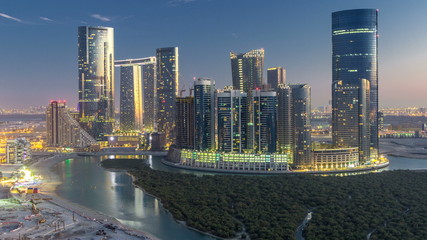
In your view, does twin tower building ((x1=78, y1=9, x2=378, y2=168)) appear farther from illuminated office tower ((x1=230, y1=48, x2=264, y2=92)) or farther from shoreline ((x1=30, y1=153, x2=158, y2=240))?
shoreline ((x1=30, y1=153, x2=158, y2=240))

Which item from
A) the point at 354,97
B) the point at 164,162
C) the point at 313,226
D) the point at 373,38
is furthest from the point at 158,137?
the point at 313,226

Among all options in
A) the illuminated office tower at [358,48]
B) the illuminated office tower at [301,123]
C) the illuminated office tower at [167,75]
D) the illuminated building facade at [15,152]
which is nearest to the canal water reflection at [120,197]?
the illuminated building facade at [15,152]

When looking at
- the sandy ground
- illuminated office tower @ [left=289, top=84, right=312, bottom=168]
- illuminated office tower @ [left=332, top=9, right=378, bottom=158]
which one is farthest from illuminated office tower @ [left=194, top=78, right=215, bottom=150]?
the sandy ground

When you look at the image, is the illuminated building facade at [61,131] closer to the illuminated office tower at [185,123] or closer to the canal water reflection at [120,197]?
the canal water reflection at [120,197]

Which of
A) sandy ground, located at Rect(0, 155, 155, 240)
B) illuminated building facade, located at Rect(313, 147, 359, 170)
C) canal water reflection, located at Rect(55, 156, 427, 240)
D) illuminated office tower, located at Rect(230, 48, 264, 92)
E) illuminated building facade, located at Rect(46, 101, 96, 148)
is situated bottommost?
canal water reflection, located at Rect(55, 156, 427, 240)

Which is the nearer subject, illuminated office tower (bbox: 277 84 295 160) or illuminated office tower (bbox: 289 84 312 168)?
illuminated office tower (bbox: 289 84 312 168)

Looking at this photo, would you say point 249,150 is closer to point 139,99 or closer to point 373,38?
point 373,38
